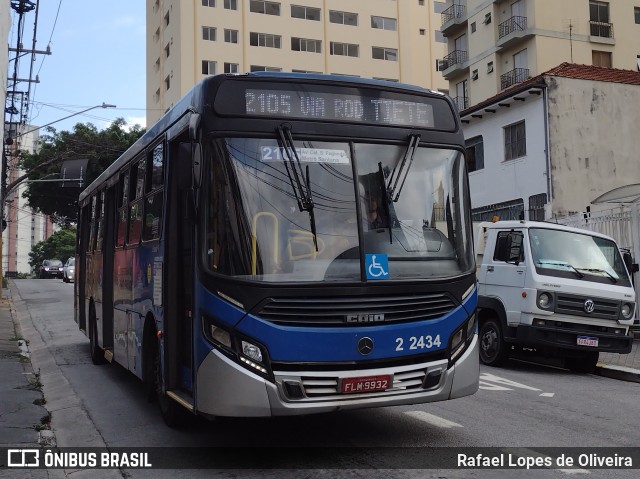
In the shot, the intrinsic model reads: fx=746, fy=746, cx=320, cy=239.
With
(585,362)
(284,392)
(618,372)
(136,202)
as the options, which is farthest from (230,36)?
(284,392)

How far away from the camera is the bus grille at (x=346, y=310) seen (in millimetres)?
5594

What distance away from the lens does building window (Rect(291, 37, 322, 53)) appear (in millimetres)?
57250

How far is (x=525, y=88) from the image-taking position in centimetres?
2606

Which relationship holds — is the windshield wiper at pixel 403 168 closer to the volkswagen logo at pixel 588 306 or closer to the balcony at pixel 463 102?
the volkswagen logo at pixel 588 306

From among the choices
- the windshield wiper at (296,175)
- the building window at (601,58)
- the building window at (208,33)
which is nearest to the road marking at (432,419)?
the windshield wiper at (296,175)

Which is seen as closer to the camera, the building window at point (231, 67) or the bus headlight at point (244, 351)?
the bus headlight at point (244, 351)

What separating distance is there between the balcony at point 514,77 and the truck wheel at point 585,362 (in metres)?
26.3

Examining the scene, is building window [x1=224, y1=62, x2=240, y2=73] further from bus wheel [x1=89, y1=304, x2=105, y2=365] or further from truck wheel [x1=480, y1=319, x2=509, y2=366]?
truck wheel [x1=480, y1=319, x2=509, y2=366]

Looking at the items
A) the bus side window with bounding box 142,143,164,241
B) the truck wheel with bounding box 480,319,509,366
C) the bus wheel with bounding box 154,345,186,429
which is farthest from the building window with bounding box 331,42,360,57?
the bus wheel with bounding box 154,345,186,429

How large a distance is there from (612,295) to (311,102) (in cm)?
696

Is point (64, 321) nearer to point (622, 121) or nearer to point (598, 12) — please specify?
point (622, 121)

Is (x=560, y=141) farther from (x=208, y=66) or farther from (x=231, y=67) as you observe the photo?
(x=231, y=67)

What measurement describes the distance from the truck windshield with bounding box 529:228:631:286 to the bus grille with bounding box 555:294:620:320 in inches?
12.8

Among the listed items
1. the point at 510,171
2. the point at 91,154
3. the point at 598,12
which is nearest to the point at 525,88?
the point at 510,171
